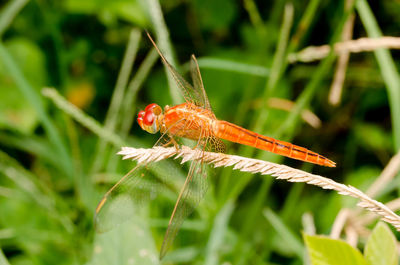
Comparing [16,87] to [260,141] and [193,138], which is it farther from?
[260,141]

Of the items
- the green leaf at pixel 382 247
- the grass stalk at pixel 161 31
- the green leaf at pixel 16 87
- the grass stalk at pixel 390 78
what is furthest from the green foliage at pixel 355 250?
the green leaf at pixel 16 87

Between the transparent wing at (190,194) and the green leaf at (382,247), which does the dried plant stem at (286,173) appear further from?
the transparent wing at (190,194)

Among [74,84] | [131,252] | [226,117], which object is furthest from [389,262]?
[74,84]

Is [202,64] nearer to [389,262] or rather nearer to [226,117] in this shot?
[226,117]

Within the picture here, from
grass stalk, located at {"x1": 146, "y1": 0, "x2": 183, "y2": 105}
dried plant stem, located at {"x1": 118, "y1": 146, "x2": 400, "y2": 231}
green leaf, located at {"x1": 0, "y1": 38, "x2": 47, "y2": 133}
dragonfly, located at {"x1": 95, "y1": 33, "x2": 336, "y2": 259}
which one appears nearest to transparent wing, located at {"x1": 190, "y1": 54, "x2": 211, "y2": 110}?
dragonfly, located at {"x1": 95, "y1": 33, "x2": 336, "y2": 259}

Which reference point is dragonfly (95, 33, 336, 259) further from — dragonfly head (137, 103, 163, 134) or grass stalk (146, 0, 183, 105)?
grass stalk (146, 0, 183, 105)

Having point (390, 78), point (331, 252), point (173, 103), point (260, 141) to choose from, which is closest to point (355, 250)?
point (331, 252)
